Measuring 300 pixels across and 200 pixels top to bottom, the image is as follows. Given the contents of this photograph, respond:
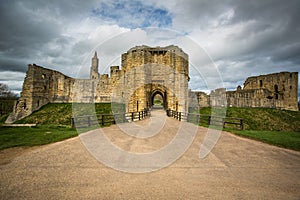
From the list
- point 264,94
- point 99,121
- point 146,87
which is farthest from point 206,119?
point 264,94

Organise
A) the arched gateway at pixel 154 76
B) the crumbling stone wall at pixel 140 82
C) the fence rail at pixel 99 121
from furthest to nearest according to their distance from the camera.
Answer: the crumbling stone wall at pixel 140 82
the arched gateway at pixel 154 76
the fence rail at pixel 99 121

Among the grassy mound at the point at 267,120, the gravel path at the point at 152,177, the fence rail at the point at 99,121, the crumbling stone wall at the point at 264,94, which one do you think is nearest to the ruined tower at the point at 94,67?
the crumbling stone wall at the point at 264,94

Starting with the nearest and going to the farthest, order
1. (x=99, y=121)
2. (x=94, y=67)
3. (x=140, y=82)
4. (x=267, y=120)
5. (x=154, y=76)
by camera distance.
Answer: (x=99, y=121) < (x=140, y=82) < (x=154, y=76) < (x=267, y=120) < (x=94, y=67)

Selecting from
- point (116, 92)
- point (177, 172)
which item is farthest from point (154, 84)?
point (177, 172)

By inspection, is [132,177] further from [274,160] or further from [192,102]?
[192,102]

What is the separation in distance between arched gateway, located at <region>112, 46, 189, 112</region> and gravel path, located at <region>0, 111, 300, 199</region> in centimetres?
1067

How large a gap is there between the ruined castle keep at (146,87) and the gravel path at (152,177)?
36.3 feet

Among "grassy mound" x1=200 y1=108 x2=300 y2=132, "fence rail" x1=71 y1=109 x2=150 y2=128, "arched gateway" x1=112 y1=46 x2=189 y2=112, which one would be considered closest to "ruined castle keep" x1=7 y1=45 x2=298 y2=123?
"arched gateway" x1=112 y1=46 x2=189 y2=112

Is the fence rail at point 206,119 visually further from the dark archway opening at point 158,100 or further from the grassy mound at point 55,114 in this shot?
the grassy mound at point 55,114

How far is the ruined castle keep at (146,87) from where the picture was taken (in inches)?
Answer: 627

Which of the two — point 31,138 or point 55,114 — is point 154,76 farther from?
point 55,114

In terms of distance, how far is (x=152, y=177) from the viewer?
11.6 ft

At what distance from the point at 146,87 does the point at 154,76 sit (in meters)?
2.35

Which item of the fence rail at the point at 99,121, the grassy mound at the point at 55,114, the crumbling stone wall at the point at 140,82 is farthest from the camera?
the grassy mound at the point at 55,114
